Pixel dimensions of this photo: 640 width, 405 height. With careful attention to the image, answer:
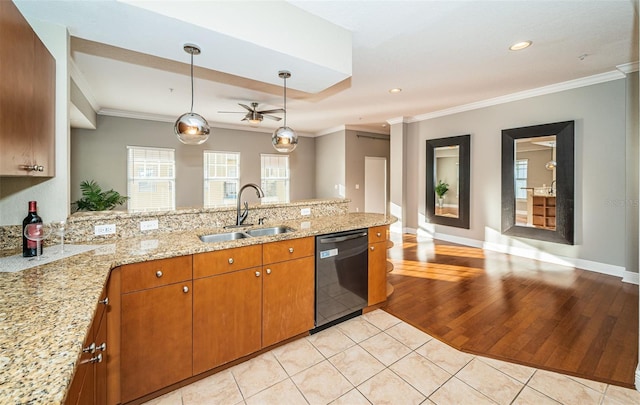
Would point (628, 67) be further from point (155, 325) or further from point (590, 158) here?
point (155, 325)

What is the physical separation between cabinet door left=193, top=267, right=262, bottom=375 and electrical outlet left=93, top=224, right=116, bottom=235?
853mm

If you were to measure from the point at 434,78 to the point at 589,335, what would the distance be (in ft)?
10.7

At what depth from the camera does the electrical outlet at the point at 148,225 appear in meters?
2.16

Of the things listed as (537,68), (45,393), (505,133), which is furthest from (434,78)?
(45,393)

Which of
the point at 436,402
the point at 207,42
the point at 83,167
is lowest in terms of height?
the point at 436,402

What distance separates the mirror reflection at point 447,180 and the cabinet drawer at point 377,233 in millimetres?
3410

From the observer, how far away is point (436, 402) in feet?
5.52

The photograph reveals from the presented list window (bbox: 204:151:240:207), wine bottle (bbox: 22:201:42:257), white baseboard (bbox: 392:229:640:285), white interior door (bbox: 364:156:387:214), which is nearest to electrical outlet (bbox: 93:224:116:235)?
wine bottle (bbox: 22:201:42:257)

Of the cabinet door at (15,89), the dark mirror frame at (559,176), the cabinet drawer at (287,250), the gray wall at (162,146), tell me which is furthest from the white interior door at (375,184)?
the cabinet door at (15,89)

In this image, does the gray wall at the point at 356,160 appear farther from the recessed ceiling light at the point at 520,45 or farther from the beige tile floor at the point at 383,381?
the beige tile floor at the point at 383,381

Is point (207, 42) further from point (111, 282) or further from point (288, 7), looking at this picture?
point (111, 282)

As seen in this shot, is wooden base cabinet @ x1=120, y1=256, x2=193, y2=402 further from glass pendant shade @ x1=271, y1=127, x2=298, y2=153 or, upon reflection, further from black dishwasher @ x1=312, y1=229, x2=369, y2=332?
glass pendant shade @ x1=271, y1=127, x2=298, y2=153

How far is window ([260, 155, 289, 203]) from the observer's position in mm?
7383

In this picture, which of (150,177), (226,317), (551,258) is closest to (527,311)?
(551,258)
